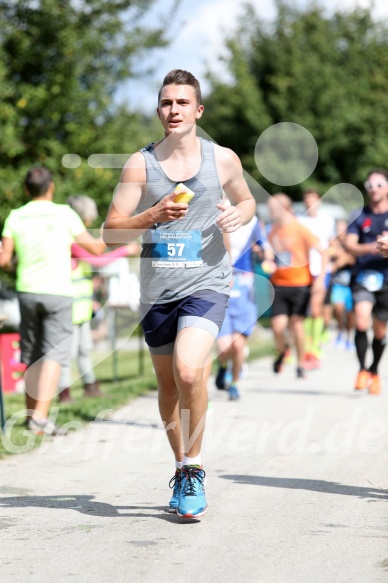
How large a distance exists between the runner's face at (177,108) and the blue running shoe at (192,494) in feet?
5.34

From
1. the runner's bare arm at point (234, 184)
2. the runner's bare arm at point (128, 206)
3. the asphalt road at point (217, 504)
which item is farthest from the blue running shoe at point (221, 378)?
the runner's bare arm at point (128, 206)

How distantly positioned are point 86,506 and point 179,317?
44.8 inches

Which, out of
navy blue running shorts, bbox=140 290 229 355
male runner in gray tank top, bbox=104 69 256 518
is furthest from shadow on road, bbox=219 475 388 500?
navy blue running shorts, bbox=140 290 229 355

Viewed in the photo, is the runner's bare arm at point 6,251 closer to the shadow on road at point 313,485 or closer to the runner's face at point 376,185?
the shadow on road at point 313,485

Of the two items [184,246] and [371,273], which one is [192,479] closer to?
[184,246]

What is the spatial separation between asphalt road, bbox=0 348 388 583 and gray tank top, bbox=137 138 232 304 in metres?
1.12

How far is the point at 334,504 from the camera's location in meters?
5.72

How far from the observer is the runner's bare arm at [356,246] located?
10.8m

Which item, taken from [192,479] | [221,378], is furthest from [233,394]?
[192,479]

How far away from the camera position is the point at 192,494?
538 centimetres

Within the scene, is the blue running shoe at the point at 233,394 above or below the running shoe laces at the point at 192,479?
below

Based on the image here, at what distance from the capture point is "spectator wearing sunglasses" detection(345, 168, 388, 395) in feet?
35.5

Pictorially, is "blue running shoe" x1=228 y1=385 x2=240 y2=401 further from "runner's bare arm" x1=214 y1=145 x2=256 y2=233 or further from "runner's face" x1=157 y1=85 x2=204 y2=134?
"runner's face" x1=157 y1=85 x2=204 y2=134

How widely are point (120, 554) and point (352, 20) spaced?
1475 inches
